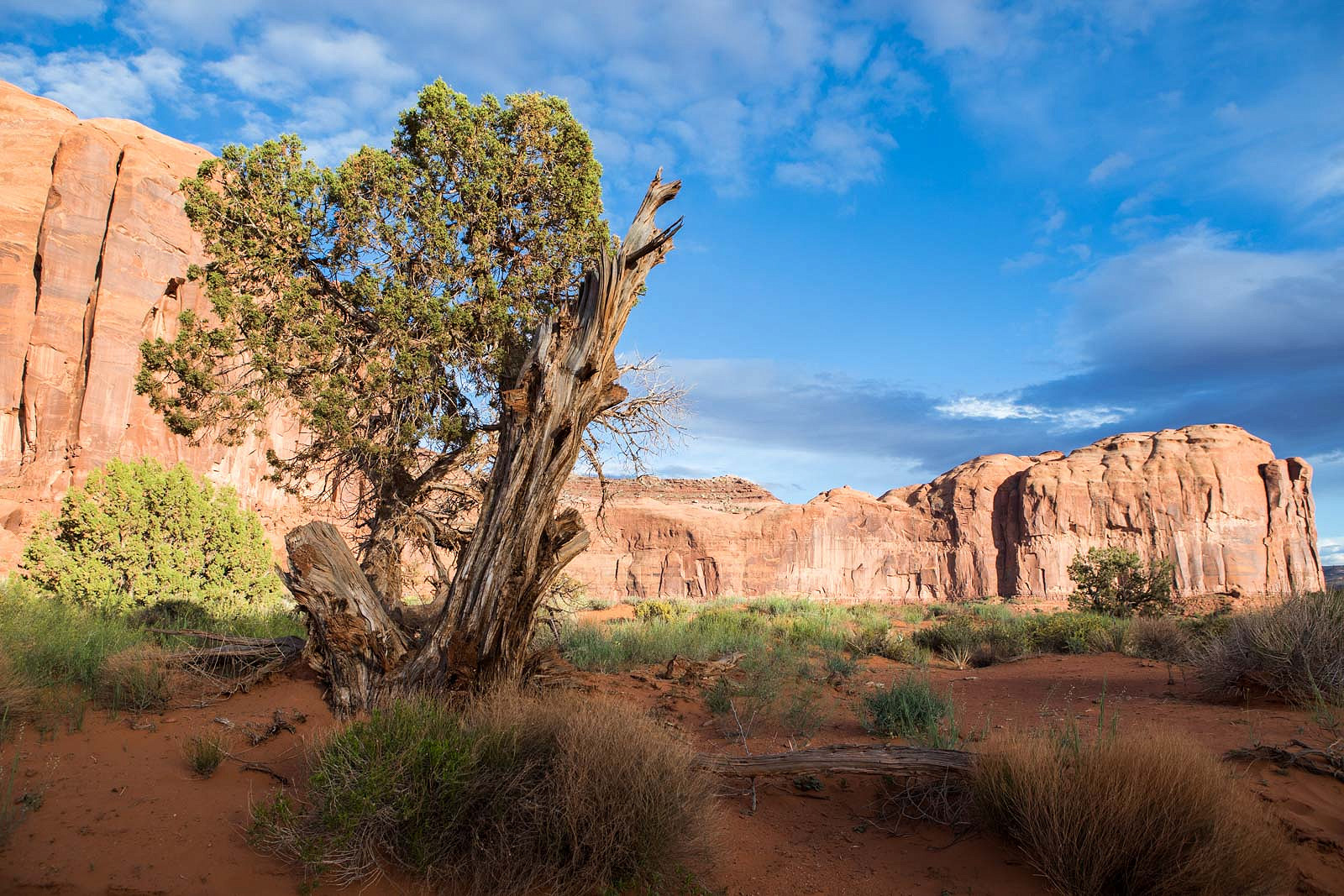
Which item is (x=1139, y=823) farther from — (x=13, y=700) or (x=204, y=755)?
(x=13, y=700)

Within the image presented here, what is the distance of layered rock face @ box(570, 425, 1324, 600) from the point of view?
4453 centimetres

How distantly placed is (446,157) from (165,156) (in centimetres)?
3806

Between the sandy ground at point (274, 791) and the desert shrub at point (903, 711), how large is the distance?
1.00 feet

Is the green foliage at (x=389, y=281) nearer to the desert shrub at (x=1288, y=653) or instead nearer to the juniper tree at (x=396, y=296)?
the juniper tree at (x=396, y=296)

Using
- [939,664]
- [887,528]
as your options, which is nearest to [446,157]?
[939,664]

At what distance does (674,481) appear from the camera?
64.1m

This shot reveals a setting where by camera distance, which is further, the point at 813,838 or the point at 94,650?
the point at 94,650

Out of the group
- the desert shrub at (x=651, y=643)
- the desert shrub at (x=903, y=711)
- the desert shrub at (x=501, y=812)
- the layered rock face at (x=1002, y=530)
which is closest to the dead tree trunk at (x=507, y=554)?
the desert shrub at (x=501, y=812)

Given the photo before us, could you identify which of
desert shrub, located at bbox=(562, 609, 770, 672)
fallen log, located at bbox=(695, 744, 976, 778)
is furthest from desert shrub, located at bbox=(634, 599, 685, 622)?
fallen log, located at bbox=(695, 744, 976, 778)

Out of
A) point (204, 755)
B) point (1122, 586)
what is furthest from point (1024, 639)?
point (204, 755)

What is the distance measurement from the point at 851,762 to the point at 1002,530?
175 feet

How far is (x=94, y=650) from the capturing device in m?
6.86

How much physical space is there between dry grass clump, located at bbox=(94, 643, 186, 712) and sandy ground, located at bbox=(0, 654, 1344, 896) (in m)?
0.19

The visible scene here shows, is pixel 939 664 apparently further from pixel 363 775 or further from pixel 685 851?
pixel 363 775
